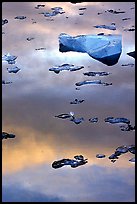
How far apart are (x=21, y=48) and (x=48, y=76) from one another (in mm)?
597

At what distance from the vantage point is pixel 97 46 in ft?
11.7

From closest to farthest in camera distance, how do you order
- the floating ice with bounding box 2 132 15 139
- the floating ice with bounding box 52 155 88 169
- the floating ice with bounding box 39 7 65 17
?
the floating ice with bounding box 52 155 88 169
the floating ice with bounding box 2 132 15 139
the floating ice with bounding box 39 7 65 17

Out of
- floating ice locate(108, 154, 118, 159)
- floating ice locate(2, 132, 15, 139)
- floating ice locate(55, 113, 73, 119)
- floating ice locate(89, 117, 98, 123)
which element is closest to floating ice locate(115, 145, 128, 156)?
floating ice locate(108, 154, 118, 159)

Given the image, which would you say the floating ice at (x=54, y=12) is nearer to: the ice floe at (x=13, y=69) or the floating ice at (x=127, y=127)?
the ice floe at (x=13, y=69)

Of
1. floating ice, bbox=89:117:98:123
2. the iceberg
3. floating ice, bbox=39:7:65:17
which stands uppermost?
floating ice, bbox=39:7:65:17

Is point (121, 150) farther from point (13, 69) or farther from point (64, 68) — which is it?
point (13, 69)

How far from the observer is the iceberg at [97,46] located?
3.50m

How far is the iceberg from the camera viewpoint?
11.5 ft

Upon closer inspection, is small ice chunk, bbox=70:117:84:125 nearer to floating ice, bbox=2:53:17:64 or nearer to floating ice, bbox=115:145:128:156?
floating ice, bbox=115:145:128:156

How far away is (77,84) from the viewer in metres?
3.12

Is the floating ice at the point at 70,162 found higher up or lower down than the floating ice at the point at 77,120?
lower down

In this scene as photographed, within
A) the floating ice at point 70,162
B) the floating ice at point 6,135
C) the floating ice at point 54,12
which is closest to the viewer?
the floating ice at point 70,162

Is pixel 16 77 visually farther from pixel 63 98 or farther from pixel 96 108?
pixel 96 108

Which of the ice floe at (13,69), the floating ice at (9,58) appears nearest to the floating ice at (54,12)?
the floating ice at (9,58)
